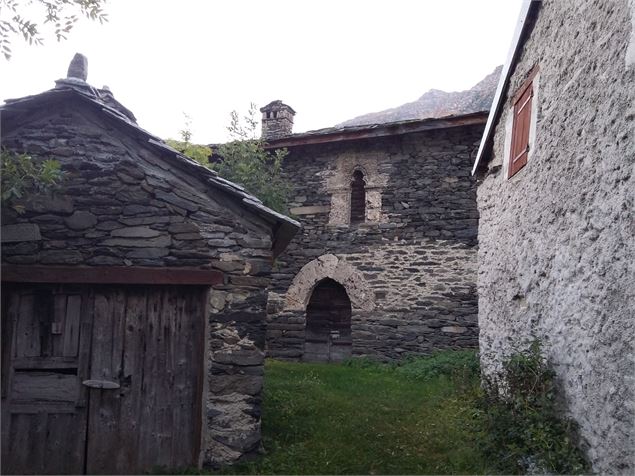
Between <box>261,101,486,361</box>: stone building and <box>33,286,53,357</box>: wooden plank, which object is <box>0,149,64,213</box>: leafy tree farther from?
<box>261,101,486,361</box>: stone building

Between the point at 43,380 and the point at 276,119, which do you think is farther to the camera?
the point at 276,119

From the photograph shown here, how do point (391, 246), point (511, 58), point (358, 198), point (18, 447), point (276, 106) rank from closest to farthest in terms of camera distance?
1. point (18, 447)
2. point (511, 58)
3. point (391, 246)
4. point (358, 198)
5. point (276, 106)

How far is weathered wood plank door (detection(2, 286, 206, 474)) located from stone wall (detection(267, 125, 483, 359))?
20.0 feet

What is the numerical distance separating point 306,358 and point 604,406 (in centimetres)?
793

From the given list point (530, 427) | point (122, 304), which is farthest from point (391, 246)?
point (122, 304)

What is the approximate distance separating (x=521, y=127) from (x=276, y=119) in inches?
313

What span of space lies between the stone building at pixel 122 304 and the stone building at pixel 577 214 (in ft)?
8.33

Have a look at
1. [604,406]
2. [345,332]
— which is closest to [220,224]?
[604,406]

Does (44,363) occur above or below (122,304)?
below

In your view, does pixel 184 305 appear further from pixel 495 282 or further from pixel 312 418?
pixel 495 282

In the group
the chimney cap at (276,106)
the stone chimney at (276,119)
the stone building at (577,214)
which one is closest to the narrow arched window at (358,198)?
the stone chimney at (276,119)

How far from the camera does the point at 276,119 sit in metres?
13.1

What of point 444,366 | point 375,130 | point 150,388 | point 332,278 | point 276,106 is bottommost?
point 444,366

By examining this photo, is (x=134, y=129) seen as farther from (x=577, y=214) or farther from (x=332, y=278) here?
(x=332, y=278)
